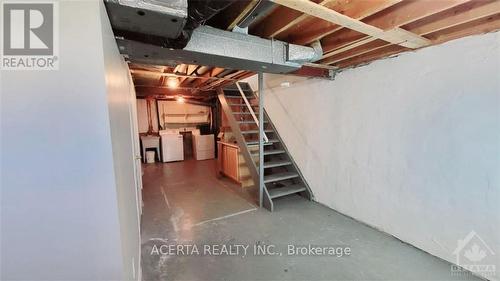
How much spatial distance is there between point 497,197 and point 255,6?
2.41 meters

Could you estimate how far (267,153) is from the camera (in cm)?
386

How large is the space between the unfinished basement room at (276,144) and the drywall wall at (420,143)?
1 centimetres

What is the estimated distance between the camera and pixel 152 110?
25.5 feet

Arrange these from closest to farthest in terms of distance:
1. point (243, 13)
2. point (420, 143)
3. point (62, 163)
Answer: point (62, 163)
point (243, 13)
point (420, 143)

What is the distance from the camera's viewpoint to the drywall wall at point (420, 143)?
187 cm

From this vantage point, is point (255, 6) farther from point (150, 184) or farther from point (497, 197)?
point (150, 184)

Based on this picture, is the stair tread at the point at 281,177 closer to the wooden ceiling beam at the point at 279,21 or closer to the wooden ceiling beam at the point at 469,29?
the wooden ceiling beam at the point at 279,21

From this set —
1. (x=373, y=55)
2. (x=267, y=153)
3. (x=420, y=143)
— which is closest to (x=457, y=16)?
(x=373, y=55)

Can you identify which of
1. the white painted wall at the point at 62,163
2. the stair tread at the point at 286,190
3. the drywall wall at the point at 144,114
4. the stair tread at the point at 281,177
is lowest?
the stair tread at the point at 286,190

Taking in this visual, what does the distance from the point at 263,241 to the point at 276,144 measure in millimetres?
2122

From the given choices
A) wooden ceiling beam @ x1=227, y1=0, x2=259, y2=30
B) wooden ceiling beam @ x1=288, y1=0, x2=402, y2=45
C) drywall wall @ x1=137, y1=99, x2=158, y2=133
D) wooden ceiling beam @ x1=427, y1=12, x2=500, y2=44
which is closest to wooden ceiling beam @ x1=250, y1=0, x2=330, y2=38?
wooden ceiling beam @ x1=288, y1=0, x2=402, y2=45

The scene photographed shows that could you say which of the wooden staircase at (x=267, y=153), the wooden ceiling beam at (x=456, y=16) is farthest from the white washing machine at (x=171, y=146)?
the wooden ceiling beam at (x=456, y=16)

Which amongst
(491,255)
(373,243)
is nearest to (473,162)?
(491,255)

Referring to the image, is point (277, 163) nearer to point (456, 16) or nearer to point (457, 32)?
point (457, 32)
